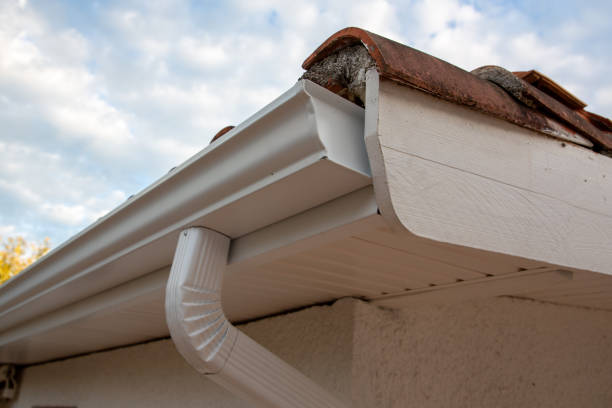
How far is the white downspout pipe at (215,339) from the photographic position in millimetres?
1091

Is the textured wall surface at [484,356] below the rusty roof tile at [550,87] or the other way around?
below

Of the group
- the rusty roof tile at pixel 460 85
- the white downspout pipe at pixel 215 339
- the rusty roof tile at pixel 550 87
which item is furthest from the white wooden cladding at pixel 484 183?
the white downspout pipe at pixel 215 339

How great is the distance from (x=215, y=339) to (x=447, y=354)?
0.84 metres

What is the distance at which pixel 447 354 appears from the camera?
5.23ft

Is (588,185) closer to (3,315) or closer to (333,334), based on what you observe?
(333,334)

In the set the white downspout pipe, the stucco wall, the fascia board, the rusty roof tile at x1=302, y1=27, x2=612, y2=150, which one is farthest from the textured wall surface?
the rusty roof tile at x1=302, y1=27, x2=612, y2=150

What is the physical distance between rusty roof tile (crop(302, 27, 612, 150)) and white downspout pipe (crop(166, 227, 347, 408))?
0.51 metres

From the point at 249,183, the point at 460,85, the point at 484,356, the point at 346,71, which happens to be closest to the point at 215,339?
the point at 249,183

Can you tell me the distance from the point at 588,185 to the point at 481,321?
0.68 m

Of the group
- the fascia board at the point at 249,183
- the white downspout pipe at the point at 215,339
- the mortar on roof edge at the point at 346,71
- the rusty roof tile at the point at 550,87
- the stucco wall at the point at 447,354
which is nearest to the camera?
the fascia board at the point at 249,183

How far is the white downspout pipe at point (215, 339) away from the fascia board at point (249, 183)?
68 mm

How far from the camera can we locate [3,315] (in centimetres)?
252

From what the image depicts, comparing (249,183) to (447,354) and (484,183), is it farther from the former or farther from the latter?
(447,354)

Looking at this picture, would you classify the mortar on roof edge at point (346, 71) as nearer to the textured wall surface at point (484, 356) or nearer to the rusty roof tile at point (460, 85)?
the rusty roof tile at point (460, 85)
